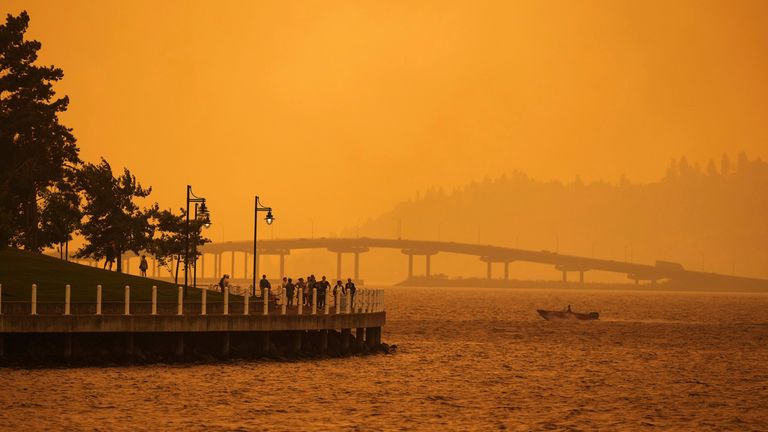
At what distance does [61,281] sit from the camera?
63.7 m

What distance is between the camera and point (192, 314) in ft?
182

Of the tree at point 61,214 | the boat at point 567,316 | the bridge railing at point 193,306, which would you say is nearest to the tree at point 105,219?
the tree at point 61,214

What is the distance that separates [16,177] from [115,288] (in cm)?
1822

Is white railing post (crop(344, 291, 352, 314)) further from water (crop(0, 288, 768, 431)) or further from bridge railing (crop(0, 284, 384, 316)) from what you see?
water (crop(0, 288, 768, 431))

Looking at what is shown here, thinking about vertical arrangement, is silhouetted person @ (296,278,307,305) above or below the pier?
above

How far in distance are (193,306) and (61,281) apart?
941 cm

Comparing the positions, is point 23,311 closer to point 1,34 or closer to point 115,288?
point 115,288

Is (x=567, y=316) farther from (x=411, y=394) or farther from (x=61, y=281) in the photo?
(x=411, y=394)

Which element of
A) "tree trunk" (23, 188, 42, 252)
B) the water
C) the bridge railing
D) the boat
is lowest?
the water

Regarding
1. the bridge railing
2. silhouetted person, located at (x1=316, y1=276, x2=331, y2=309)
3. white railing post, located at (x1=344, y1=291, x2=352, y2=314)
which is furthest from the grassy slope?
white railing post, located at (x1=344, y1=291, x2=352, y2=314)

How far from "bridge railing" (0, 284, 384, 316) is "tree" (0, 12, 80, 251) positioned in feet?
52.2

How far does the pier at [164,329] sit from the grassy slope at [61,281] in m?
1.61

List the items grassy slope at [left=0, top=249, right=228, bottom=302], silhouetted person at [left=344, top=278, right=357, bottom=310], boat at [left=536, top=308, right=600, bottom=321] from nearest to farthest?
grassy slope at [left=0, top=249, right=228, bottom=302] < silhouetted person at [left=344, top=278, right=357, bottom=310] < boat at [left=536, top=308, right=600, bottom=321]

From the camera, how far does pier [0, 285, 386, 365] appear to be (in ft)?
170
